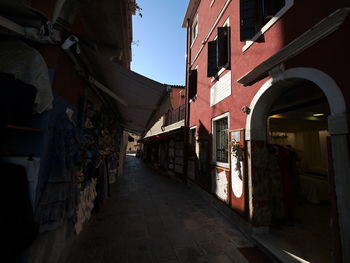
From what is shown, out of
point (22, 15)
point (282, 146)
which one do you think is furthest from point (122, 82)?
point (282, 146)

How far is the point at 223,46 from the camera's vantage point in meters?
4.92

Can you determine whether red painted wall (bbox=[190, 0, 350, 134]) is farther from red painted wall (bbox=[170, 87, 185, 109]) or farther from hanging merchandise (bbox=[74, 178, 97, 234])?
red painted wall (bbox=[170, 87, 185, 109])

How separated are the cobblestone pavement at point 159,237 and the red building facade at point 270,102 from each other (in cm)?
66

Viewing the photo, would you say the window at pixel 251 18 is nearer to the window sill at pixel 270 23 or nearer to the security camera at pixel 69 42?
the window sill at pixel 270 23

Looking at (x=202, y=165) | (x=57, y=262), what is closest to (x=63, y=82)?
(x=57, y=262)

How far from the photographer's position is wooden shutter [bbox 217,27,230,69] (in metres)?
4.86

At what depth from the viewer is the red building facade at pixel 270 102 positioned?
1980 millimetres

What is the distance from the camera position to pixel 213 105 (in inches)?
223

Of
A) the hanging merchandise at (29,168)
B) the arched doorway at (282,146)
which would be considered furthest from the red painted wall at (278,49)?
the hanging merchandise at (29,168)

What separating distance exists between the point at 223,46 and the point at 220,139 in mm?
2997

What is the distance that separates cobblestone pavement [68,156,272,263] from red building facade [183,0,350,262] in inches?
25.8

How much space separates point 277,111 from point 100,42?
4946 millimetres

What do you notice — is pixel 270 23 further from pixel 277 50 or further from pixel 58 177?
pixel 58 177

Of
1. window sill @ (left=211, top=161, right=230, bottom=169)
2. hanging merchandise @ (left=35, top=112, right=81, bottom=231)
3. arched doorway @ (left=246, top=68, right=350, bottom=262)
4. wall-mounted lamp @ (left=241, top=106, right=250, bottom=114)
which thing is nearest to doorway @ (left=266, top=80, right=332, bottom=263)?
arched doorway @ (left=246, top=68, right=350, bottom=262)
